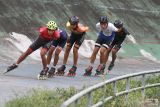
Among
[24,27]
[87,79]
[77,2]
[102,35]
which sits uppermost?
[77,2]

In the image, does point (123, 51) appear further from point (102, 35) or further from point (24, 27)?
point (102, 35)

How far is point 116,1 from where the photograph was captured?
33156 millimetres

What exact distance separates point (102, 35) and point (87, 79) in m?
1.57

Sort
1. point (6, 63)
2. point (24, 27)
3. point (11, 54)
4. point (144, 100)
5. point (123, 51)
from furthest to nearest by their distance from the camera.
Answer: point (123, 51) → point (24, 27) → point (11, 54) → point (6, 63) → point (144, 100)

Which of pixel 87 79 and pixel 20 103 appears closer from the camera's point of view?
pixel 20 103

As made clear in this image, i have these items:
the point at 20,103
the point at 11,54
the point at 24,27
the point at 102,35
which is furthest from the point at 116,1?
the point at 20,103

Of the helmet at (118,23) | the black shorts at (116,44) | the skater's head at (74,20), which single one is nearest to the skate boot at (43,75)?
the skater's head at (74,20)

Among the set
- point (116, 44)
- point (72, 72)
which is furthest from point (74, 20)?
point (116, 44)

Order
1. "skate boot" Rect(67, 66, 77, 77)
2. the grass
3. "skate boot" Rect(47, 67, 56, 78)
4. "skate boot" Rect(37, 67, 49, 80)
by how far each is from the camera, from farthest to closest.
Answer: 1. "skate boot" Rect(67, 66, 77, 77)
2. "skate boot" Rect(47, 67, 56, 78)
3. "skate boot" Rect(37, 67, 49, 80)
4. the grass

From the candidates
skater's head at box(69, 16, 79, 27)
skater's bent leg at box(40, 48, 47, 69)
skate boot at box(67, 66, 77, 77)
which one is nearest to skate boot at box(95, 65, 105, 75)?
skate boot at box(67, 66, 77, 77)

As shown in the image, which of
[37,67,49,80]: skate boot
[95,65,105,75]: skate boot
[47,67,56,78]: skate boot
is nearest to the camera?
[37,67,49,80]: skate boot

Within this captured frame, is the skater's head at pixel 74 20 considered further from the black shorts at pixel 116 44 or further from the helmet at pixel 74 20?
the black shorts at pixel 116 44

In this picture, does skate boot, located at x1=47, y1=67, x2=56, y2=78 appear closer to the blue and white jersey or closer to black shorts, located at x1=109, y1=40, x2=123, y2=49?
the blue and white jersey

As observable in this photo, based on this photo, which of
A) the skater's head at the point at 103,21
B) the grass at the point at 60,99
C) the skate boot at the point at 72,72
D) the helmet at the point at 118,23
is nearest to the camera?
the grass at the point at 60,99
